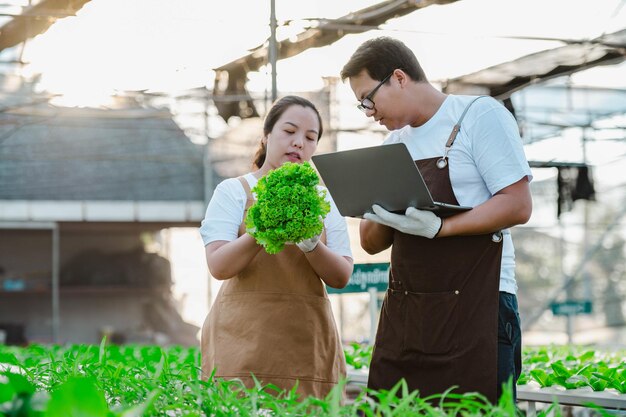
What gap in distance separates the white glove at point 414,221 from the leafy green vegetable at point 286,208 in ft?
0.46

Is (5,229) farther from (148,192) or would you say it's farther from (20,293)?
(148,192)

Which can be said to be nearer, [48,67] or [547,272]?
[48,67]

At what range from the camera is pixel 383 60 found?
1972mm

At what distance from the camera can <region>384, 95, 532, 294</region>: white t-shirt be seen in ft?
5.93

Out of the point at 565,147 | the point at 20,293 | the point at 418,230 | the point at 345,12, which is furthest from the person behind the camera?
the point at 20,293

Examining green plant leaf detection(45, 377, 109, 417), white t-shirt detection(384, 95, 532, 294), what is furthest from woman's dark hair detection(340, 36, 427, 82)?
green plant leaf detection(45, 377, 109, 417)

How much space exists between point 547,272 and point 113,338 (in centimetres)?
1334

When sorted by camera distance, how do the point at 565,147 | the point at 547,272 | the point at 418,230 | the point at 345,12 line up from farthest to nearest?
the point at 547,272 < the point at 565,147 < the point at 345,12 < the point at 418,230

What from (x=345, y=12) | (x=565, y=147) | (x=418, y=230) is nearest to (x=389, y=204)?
(x=418, y=230)

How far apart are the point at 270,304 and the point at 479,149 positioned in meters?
0.65

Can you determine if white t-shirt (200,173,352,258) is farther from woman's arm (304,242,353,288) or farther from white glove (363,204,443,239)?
white glove (363,204,443,239)

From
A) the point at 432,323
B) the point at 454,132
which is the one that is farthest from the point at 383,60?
the point at 432,323

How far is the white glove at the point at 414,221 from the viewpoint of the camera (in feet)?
Result: 5.94

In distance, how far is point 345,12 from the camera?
7535 mm
